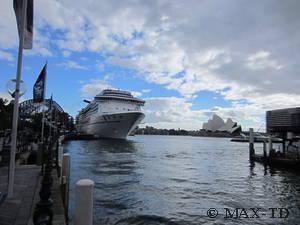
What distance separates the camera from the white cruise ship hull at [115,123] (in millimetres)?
→ 80500

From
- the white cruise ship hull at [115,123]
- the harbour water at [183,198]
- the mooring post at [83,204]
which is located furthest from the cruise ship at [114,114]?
the mooring post at [83,204]

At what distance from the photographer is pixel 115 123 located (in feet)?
275

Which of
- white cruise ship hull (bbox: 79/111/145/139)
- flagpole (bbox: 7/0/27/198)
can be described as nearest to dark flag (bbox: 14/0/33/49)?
flagpole (bbox: 7/0/27/198)

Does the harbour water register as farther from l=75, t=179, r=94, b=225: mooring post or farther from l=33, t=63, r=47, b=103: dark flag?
l=75, t=179, r=94, b=225: mooring post

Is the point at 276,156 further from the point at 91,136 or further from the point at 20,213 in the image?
the point at 91,136

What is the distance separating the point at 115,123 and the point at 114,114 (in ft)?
12.2

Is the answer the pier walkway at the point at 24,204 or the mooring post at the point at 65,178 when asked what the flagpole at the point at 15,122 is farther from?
the mooring post at the point at 65,178

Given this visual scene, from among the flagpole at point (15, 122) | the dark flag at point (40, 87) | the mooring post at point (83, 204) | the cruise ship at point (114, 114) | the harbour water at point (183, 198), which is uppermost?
the cruise ship at point (114, 114)

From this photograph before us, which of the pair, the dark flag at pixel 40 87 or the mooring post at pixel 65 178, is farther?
the dark flag at pixel 40 87

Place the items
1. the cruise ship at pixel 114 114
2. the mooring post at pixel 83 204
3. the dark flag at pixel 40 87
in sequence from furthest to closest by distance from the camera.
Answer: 1. the cruise ship at pixel 114 114
2. the dark flag at pixel 40 87
3. the mooring post at pixel 83 204

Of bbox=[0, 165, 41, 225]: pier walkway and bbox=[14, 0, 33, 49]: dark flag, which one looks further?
bbox=[14, 0, 33, 49]: dark flag

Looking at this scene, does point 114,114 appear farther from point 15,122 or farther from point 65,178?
point 15,122

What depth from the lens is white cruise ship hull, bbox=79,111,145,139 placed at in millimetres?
80500

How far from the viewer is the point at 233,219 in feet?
40.2
